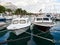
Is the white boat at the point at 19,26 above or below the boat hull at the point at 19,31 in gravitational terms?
above

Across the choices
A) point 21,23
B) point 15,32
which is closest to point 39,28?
point 21,23

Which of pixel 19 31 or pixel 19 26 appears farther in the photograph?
pixel 19 26

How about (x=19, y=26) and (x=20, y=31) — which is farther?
(x=19, y=26)

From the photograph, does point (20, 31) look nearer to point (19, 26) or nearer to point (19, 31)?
point (19, 31)

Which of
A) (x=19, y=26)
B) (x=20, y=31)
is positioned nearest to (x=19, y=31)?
(x=20, y=31)

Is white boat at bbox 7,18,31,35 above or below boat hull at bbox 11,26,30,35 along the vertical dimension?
above

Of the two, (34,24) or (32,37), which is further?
(34,24)

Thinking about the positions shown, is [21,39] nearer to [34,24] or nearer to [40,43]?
[40,43]

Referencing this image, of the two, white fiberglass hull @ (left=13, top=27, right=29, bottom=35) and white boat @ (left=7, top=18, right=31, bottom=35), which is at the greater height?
white boat @ (left=7, top=18, right=31, bottom=35)

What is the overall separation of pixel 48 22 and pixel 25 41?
6.42m

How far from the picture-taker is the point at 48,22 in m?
24.9

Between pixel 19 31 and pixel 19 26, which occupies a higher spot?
pixel 19 26

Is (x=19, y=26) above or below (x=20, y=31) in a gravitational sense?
above

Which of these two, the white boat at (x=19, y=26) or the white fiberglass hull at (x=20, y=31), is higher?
the white boat at (x=19, y=26)
